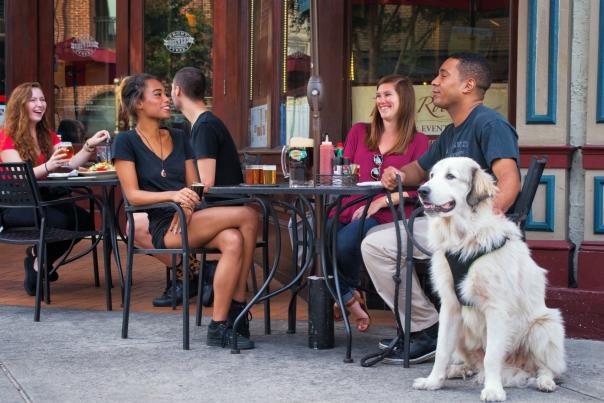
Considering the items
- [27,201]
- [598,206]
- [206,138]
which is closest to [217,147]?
[206,138]

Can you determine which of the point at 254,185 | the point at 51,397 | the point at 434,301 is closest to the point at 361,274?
the point at 434,301

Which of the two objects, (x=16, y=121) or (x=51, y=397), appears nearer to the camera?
(x=51, y=397)

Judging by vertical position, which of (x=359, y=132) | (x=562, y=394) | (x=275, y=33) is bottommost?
(x=562, y=394)

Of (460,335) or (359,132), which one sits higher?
(359,132)

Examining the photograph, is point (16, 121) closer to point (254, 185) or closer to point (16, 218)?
point (16, 218)

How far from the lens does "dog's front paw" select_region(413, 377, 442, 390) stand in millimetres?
4262

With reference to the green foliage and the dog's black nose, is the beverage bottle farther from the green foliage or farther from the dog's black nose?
the green foliage

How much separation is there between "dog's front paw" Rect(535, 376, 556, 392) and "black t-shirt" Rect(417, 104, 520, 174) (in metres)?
0.99

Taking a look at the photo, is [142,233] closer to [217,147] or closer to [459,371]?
[217,147]

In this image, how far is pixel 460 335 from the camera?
4297mm

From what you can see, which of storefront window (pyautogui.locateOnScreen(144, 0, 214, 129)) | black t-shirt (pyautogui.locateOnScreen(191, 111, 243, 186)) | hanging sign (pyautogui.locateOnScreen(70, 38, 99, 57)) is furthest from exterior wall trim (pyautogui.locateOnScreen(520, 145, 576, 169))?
hanging sign (pyautogui.locateOnScreen(70, 38, 99, 57))

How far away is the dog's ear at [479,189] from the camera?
159 inches

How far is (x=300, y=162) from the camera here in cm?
496

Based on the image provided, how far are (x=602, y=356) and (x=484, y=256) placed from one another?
1.28 metres
